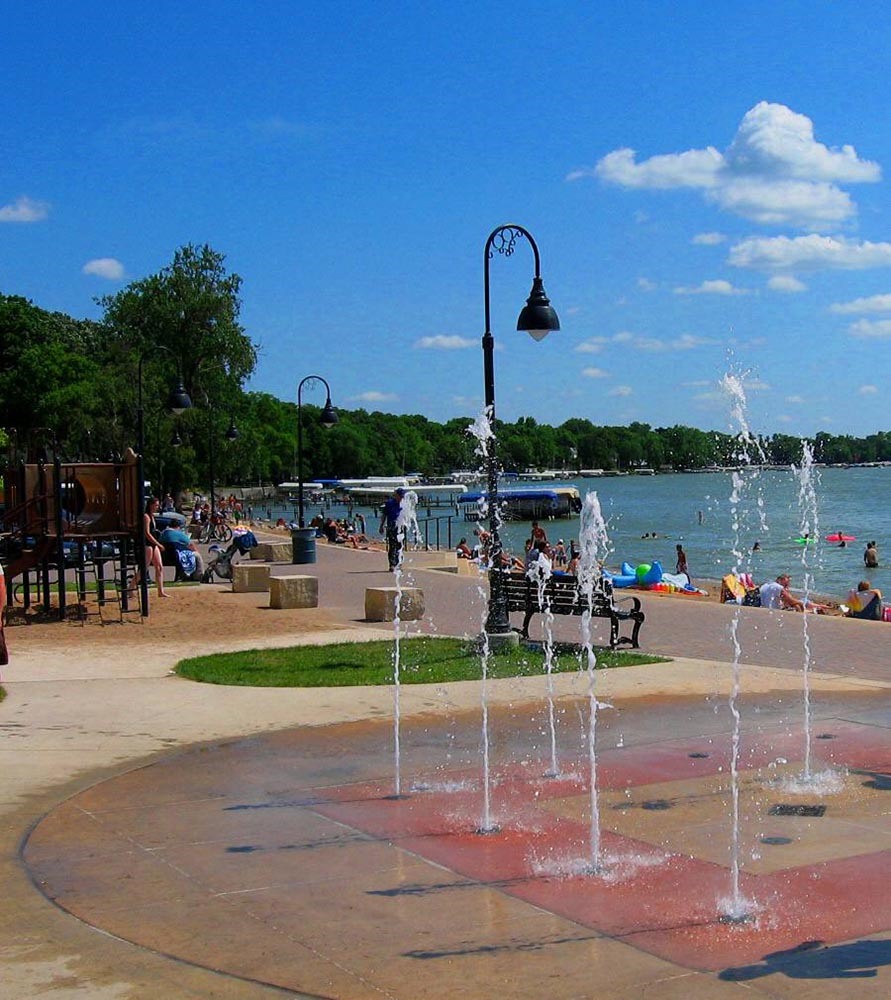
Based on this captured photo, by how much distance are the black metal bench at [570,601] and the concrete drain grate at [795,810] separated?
261 inches

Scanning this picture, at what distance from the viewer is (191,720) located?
10539 millimetres

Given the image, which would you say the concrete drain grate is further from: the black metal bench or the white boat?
the white boat

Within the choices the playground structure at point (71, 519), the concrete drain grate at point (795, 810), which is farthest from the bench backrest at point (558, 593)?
the concrete drain grate at point (795, 810)

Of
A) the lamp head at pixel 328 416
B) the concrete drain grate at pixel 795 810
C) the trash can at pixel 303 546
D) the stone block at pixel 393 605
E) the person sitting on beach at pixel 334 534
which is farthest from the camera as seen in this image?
the person sitting on beach at pixel 334 534

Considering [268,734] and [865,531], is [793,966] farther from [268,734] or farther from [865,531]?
[865,531]

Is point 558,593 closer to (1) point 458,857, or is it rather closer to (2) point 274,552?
(1) point 458,857

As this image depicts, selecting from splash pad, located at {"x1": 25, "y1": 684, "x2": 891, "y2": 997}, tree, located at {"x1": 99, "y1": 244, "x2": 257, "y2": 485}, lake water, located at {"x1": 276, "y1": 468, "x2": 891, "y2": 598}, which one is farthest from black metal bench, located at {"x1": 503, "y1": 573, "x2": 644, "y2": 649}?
tree, located at {"x1": 99, "y1": 244, "x2": 257, "y2": 485}

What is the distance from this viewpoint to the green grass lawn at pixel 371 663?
1248 centimetres

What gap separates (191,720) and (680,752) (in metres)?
4.15

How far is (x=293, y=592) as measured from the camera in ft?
64.3

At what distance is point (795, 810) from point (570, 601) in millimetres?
7627

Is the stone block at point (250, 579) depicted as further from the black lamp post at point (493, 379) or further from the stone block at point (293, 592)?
the black lamp post at point (493, 379)

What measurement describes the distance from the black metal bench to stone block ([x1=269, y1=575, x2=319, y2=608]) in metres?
4.76

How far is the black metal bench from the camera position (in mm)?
14398
